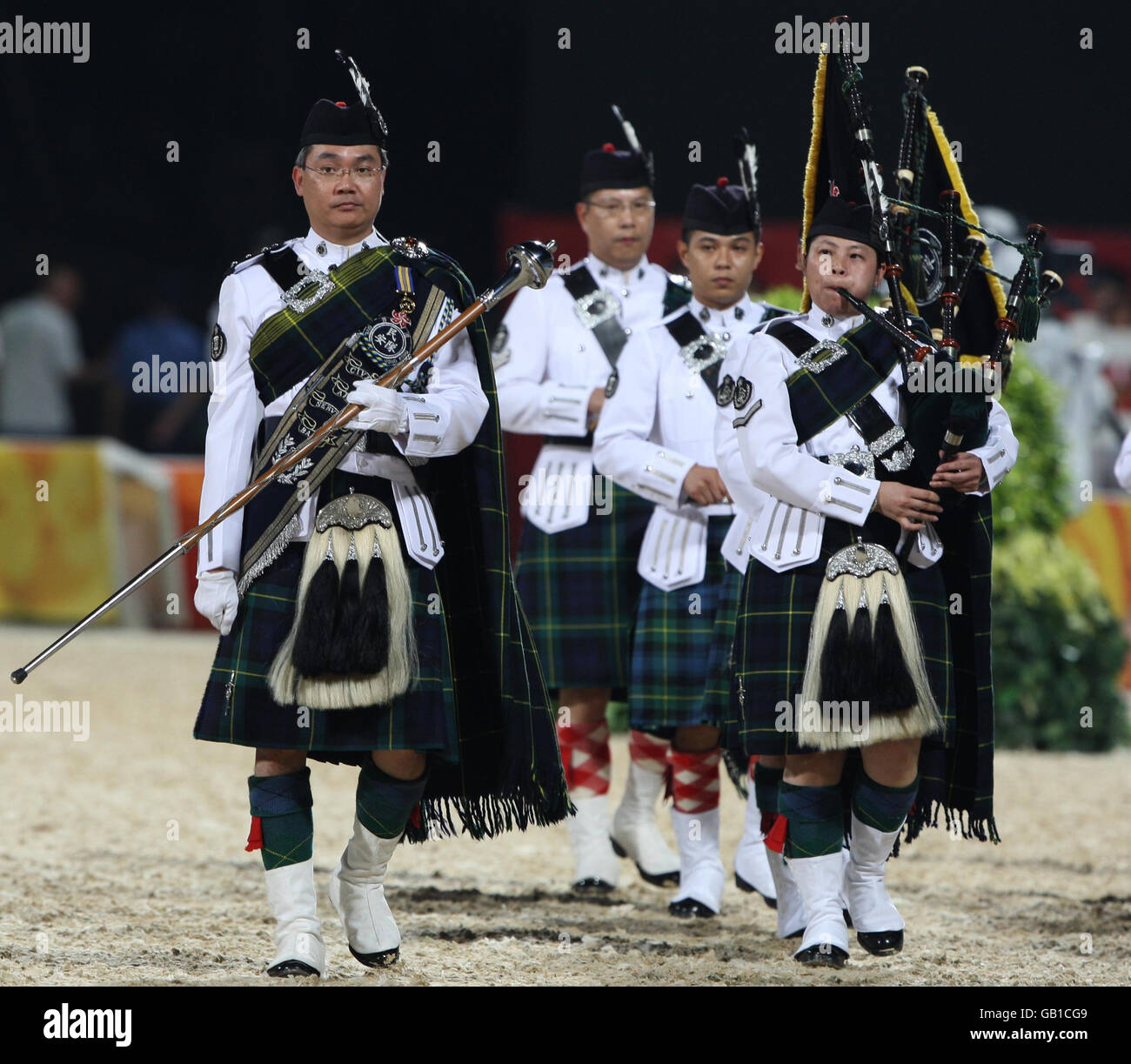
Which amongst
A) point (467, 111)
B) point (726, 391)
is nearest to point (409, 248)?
point (726, 391)

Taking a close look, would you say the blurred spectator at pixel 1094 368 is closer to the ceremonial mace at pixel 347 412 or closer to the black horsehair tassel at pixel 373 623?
the ceremonial mace at pixel 347 412

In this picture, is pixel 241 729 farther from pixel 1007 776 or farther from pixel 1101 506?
pixel 1101 506

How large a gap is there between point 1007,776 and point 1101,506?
3.12 m

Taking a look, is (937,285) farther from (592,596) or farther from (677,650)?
(592,596)

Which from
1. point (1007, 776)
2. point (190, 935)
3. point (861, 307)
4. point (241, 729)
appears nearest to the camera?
point (241, 729)

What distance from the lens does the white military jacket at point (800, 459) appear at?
13.1 feet

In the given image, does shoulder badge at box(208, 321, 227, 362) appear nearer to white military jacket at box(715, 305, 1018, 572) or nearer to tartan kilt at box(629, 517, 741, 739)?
white military jacket at box(715, 305, 1018, 572)

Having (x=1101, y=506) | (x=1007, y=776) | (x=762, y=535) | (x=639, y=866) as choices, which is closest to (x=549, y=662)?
(x=639, y=866)

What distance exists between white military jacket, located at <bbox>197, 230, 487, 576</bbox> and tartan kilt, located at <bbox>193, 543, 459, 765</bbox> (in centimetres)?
10

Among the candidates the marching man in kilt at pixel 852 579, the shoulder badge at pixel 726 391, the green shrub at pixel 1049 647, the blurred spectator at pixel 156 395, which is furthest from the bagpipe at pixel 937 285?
the blurred spectator at pixel 156 395

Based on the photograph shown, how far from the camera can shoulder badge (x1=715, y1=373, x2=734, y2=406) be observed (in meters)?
4.25

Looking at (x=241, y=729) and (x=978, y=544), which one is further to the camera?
(x=978, y=544)

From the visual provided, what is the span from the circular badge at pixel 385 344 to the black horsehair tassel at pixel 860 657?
111cm

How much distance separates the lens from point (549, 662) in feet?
17.5
